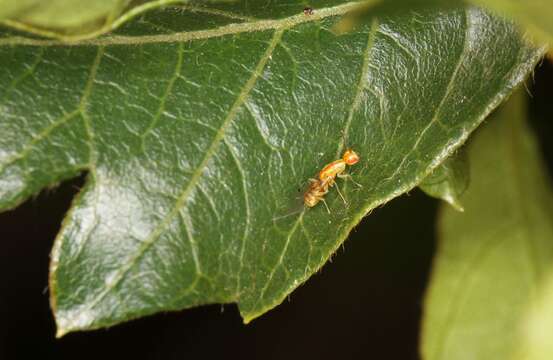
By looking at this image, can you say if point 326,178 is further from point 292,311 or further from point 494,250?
point 292,311

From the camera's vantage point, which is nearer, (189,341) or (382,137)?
(382,137)

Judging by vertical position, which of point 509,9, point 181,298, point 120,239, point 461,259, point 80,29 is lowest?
point 461,259

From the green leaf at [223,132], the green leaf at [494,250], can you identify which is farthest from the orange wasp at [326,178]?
the green leaf at [494,250]

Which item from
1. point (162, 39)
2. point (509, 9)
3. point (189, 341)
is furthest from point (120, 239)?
point (189, 341)

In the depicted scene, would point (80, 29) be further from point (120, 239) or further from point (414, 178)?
point (414, 178)

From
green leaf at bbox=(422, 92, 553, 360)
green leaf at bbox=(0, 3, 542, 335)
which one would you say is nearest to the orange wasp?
green leaf at bbox=(0, 3, 542, 335)

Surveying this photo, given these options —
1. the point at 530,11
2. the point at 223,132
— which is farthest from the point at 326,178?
the point at 530,11
